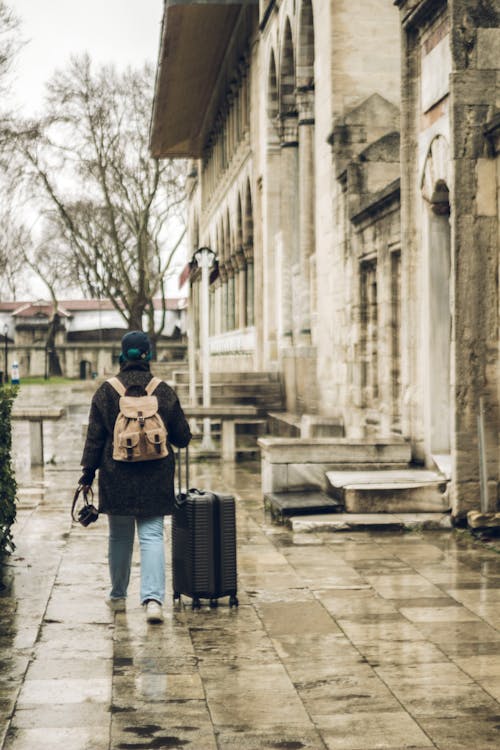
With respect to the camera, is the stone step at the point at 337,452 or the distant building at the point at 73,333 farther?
the distant building at the point at 73,333

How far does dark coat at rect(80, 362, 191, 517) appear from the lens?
26.6ft

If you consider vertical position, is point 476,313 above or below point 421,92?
below

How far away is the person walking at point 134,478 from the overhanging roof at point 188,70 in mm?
24636

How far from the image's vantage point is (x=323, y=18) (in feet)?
65.5

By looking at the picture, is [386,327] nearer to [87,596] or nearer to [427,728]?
[87,596]

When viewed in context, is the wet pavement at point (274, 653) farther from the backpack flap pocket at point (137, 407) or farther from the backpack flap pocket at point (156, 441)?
the backpack flap pocket at point (137, 407)

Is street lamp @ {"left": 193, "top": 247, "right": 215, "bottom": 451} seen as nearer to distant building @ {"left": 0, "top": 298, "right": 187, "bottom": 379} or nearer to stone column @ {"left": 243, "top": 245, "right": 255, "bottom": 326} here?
stone column @ {"left": 243, "top": 245, "right": 255, "bottom": 326}

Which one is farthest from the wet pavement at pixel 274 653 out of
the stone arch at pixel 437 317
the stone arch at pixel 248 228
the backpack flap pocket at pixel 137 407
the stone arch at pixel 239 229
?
the stone arch at pixel 239 229

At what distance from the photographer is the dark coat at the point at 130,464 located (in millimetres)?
8102

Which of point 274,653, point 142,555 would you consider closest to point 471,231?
point 142,555

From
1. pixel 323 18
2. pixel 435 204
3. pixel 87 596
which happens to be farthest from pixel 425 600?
pixel 323 18

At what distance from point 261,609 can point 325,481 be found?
483 cm

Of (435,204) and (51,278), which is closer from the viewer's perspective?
(435,204)

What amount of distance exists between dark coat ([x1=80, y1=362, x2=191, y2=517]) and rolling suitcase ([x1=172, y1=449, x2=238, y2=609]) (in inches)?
7.1
